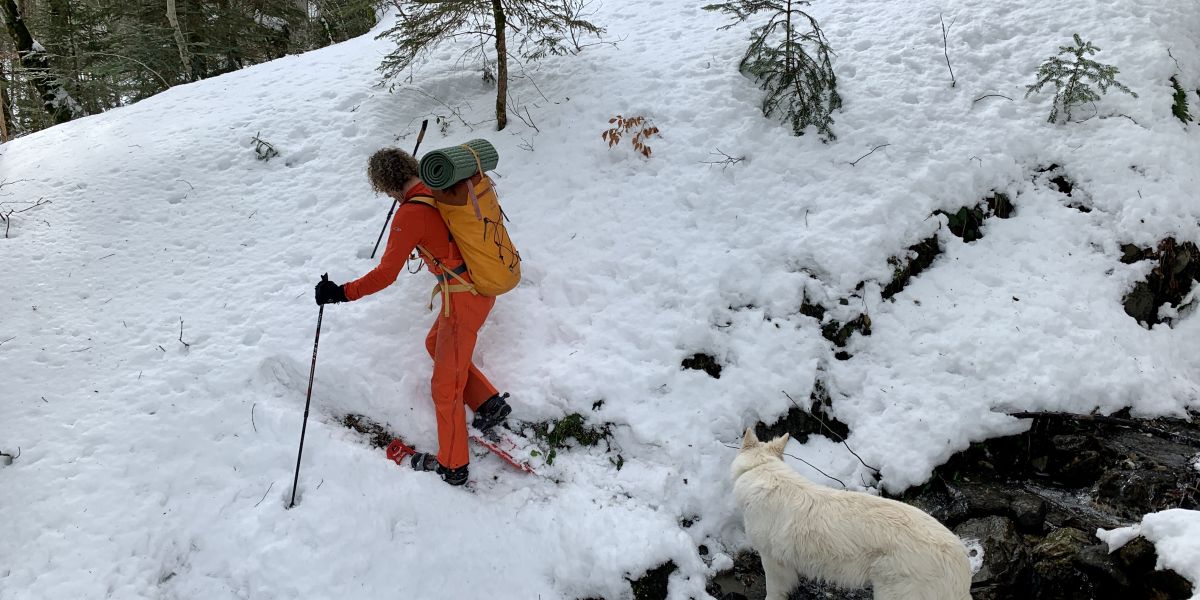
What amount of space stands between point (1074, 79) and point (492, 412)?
800 cm

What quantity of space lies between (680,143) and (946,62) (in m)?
4.05

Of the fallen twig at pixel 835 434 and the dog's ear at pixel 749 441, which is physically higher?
the dog's ear at pixel 749 441

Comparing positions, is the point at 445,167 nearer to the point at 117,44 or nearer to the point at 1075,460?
the point at 1075,460

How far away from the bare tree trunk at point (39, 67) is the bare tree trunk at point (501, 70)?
482 inches

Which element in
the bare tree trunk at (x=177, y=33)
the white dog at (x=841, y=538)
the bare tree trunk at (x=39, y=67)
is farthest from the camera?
the bare tree trunk at (x=177, y=33)

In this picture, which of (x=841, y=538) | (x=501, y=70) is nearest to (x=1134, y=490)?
(x=841, y=538)

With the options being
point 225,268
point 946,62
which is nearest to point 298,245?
point 225,268

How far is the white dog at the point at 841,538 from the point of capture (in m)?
3.64

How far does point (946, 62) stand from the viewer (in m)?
8.33

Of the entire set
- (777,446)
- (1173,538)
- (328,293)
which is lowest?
(1173,538)

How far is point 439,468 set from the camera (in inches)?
206

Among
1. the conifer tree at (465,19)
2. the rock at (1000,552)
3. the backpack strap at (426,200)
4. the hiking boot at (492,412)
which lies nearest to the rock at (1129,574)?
the rock at (1000,552)

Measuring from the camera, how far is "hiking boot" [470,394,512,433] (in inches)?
219

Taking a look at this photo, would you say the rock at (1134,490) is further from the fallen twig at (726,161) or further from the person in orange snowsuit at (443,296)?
the person in orange snowsuit at (443,296)
